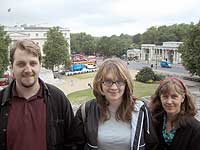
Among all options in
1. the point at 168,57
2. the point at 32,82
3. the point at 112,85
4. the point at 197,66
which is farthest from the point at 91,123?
the point at 168,57

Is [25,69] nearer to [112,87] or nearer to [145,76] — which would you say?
[112,87]

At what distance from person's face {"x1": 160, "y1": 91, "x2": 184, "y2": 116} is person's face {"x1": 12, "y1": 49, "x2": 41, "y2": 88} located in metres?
1.54

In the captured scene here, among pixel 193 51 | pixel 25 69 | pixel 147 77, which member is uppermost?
pixel 25 69

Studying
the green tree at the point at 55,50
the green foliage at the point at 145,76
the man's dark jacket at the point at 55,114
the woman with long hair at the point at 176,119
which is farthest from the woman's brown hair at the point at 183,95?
the green tree at the point at 55,50

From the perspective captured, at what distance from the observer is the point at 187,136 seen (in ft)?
12.6

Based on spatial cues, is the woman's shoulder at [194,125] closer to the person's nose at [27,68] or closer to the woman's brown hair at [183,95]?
the woman's brown hair at [183,95]

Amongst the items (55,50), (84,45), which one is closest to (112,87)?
(55,50)

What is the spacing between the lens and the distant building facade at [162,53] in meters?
77.6

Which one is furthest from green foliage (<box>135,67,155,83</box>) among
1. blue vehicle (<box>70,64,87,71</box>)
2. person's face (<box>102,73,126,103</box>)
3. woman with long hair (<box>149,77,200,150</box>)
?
person's face (<box>102,73,126,103</box>)

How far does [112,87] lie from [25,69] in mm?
987

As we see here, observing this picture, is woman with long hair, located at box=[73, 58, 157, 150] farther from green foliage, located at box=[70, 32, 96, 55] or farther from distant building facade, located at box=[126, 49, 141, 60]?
green foliage, located at box=[70, 32, 96, 55]

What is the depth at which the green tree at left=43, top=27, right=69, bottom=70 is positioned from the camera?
49.3 metres

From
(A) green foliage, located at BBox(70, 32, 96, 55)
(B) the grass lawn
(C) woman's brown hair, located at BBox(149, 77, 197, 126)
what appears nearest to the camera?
(C) woman's brown hair, located at BBox(149, 77, 197, 126)

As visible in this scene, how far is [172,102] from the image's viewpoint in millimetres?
3947
